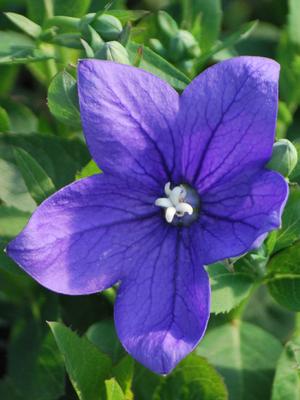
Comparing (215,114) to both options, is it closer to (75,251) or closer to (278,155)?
(278,155)

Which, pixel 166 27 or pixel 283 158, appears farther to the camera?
pixel 166 27

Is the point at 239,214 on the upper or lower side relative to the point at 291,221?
upper

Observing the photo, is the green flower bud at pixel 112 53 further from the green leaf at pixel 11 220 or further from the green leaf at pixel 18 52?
the green leaf at pixel 11 220

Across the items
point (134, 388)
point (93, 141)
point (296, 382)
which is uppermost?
point (93, 141)

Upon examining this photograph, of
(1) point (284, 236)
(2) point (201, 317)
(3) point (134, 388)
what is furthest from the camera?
(3) point (134, 388)

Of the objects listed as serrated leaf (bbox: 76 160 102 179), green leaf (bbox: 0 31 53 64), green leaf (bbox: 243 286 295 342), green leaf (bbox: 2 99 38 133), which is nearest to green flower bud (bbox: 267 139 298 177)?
serrated leaf (bbox: 76 160 102 179)

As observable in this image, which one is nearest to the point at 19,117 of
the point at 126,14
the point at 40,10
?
the point at 40,10

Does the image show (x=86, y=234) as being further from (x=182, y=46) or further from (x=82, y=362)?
(x=182, y=46)


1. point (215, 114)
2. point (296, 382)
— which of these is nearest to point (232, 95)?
point (215, 114)
